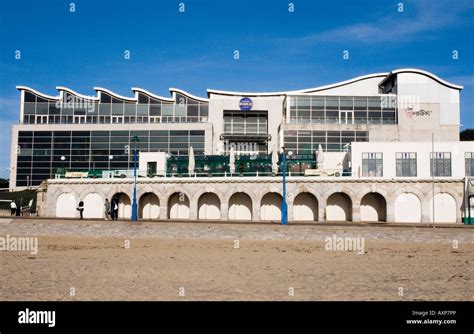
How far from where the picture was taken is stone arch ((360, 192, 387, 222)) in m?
43.8

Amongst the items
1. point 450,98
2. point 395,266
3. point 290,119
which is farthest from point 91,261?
point 450,98

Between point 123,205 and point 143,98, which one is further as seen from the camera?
point 143,98

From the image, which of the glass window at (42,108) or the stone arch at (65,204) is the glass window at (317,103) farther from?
the glass window at (42,108)

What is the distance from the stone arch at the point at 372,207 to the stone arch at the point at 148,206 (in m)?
19.9

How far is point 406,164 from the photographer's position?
44875mm

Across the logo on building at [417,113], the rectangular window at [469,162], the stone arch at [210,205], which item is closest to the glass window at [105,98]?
the stone arch at [210,205]

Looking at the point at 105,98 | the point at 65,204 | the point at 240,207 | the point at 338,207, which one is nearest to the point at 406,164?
the point at 338,207

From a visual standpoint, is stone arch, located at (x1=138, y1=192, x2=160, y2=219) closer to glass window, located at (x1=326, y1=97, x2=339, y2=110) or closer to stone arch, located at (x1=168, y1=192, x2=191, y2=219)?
stone arch, located at (x1=168, y1=192, x2=191, y2=219)

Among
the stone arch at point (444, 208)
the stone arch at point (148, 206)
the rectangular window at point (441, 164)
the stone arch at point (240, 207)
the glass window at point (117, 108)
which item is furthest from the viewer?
the glass window at point (117, 108)

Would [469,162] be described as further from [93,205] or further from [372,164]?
[93,205]

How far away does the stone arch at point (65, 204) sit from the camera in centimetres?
4650

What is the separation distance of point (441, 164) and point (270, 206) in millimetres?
16524

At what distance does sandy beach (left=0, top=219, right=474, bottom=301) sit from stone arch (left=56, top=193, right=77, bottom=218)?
14.5m
